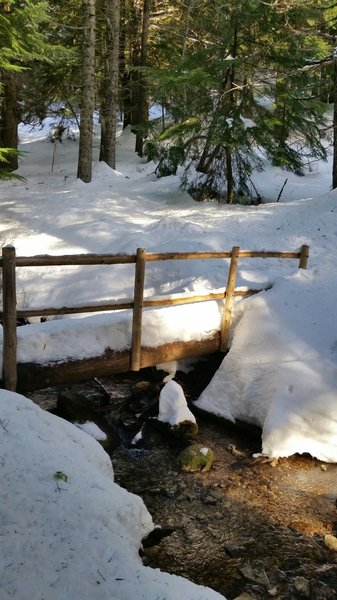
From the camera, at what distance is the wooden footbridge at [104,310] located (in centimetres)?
553

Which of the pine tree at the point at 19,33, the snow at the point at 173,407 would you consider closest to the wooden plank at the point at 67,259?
the snow at the point at 173,407

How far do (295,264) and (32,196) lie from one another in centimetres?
963

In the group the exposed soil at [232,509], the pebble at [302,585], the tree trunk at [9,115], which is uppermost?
the tree trunk at [9,115]

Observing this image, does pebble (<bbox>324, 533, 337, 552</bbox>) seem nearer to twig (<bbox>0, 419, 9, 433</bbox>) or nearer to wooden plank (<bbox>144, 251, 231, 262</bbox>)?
twig (<bbox>0, 419, 9, 433</bbox>)

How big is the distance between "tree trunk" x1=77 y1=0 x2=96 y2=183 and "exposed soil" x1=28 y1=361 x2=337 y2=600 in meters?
11.3

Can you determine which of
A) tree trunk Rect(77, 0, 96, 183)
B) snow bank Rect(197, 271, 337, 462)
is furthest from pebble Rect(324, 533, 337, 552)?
tree trunk Rect(77, 0, 96, 183)

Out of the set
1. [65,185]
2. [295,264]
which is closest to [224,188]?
[65,185]

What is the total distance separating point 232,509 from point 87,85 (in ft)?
49.1

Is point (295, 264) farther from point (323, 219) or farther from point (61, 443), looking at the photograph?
point (61, 443)

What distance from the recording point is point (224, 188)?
1650 centimetres

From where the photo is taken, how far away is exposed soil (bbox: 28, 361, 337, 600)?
430 cm

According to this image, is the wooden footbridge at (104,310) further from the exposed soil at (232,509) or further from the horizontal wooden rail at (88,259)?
the exposed soil at (232,509)

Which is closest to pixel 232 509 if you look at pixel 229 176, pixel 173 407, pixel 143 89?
pixel 173 407

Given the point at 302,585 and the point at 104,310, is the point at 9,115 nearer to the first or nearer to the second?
the point at 104,310
